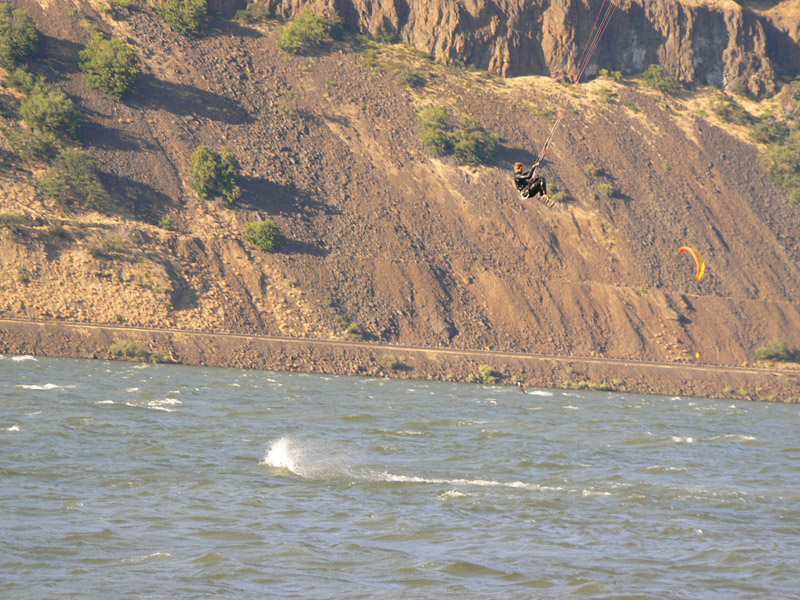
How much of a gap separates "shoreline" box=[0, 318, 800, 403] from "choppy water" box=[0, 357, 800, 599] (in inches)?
419

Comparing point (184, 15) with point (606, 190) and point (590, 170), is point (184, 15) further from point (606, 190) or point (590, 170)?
point (606, 190)

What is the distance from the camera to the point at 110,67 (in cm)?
6906

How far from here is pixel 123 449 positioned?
27562mm

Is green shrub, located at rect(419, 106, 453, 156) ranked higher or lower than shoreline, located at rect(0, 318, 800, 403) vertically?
higher

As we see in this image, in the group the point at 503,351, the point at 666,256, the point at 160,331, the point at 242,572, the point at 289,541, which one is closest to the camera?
the point at 242,572

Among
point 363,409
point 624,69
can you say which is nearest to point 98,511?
point 363,409

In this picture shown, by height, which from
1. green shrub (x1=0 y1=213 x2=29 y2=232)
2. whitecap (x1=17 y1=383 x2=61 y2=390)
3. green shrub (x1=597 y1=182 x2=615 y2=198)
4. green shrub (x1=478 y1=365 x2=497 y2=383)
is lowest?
green shrub (x1=478 y1=365 x2=497 y2=383)

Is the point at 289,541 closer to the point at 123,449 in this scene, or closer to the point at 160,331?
the point at 123,449

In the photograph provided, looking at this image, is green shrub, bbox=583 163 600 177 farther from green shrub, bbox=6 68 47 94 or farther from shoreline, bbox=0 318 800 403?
green shrub, bbox=6 68 47 94

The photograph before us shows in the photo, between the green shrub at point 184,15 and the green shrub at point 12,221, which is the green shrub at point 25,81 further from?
the green shrub at point 184,15

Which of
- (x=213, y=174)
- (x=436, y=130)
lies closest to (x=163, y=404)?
(x=213, y=174)

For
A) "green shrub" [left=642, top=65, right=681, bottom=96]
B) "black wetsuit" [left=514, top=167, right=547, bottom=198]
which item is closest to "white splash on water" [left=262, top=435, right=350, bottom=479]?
"black wetsuit" [left=514, top=167, right=547, bottom=198]

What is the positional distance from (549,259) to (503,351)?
10985mm

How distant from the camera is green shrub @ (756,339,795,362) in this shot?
66375mm
